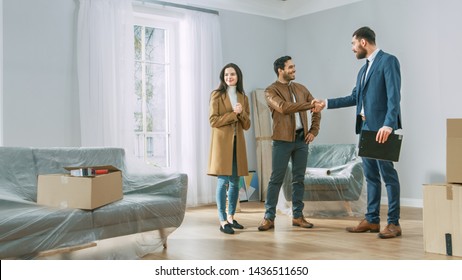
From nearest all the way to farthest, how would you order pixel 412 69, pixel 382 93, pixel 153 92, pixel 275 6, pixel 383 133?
pixel 383 133 → pixel 382 93 → pixel 412 69 → pixel 153 92 → pixel 275 6

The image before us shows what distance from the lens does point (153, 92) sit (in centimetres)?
605

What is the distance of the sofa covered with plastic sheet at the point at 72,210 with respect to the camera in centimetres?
288

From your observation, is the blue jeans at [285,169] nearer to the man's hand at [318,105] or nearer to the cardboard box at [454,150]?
the man's hand at [318,105]

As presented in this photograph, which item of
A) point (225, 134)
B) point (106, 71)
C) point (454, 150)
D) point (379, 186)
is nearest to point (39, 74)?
point (106, 71)

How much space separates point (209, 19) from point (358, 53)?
265 centimetres

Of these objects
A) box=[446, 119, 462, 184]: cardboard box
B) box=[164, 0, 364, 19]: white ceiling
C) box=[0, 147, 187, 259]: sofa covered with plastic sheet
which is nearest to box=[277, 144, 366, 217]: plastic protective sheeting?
box=[0, 147, 187, 259]: sofa covered with plastic sheet

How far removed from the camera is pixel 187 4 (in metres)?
6.15

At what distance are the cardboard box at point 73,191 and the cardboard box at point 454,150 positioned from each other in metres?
1.96

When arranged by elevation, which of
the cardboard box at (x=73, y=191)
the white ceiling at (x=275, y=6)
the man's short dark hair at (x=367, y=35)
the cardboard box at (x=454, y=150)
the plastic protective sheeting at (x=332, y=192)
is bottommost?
the plastic protective sheeting at (x=332, y=192)

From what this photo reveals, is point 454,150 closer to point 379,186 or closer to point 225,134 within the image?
point 379,186

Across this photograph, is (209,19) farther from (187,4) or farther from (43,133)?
(43,133)

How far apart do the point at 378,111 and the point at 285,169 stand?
845mm

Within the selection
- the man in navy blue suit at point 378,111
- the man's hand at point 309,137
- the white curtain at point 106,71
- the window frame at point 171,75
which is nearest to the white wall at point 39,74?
the white curtain at point 106,71
